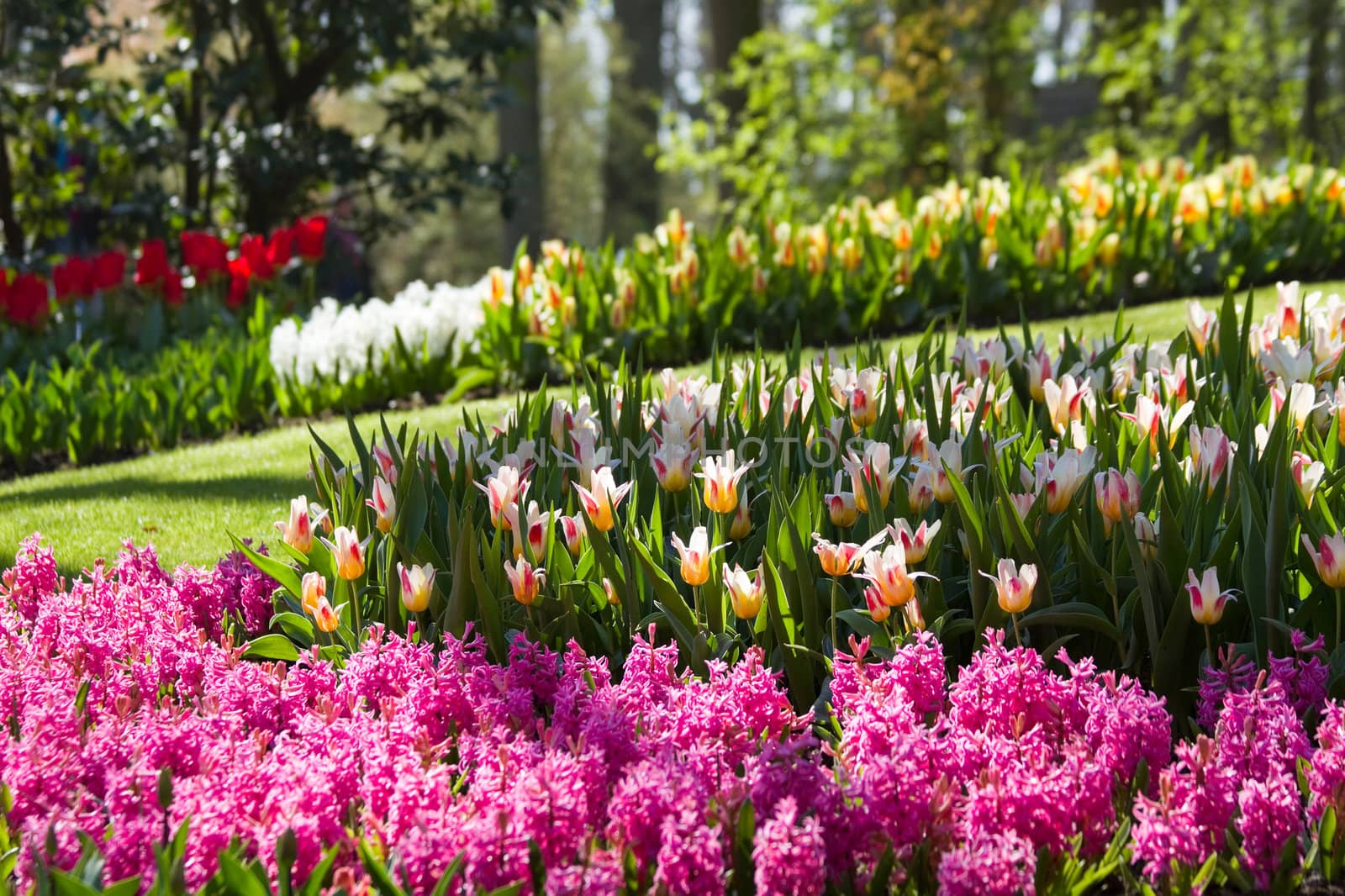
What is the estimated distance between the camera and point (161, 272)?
279 inches

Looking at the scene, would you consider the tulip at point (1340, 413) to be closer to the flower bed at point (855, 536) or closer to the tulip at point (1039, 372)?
the flower bed at point (855, 536)

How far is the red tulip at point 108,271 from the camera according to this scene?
7.02 meters

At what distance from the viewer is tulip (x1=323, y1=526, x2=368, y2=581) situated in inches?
97.3

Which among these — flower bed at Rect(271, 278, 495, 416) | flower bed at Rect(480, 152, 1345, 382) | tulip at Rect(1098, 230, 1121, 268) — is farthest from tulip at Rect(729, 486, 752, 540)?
tulip at Rect(1098, 230, 1121, 268)

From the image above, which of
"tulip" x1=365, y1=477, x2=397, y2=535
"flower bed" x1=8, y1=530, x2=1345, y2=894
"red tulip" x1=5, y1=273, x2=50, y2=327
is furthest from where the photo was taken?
"red tulip" x1=5, y1=273, x2=50, y2=327

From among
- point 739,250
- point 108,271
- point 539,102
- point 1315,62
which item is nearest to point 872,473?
point 739,250

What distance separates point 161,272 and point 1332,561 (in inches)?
248

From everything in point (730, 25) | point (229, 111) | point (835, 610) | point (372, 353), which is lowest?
point (835, 610)

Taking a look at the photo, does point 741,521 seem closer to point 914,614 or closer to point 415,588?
point 914,614

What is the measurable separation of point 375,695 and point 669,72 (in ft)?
100

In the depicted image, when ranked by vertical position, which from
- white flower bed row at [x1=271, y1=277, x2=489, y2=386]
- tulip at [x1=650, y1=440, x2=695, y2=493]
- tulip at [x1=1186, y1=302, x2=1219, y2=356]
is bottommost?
tulip at [x1=650, y1=440, x2=695, y2=493]

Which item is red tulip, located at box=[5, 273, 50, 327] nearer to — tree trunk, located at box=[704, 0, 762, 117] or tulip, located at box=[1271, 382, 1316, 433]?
tulip, located at box=[1271, 382, 1316, 433]

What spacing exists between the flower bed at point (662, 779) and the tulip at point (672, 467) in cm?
57

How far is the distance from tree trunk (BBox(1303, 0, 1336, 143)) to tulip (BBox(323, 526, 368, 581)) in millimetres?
17062
